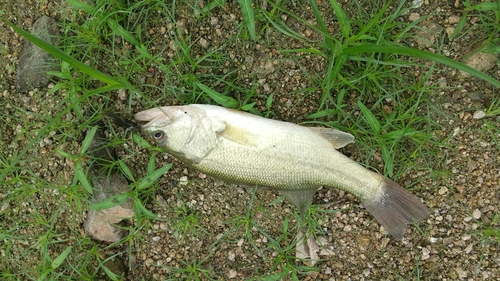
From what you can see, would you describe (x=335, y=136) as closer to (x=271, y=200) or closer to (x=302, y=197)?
(x=302, y=197)

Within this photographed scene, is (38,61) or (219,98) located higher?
(38,61)

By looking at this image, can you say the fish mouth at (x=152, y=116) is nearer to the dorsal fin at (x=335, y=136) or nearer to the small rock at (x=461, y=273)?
the dorsal fin at (x=335, y=136)

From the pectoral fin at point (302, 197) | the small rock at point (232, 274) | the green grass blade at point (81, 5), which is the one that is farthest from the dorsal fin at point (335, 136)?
the green grass blade at point (81, 5)

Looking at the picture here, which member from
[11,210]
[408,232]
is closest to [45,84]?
[11,210]

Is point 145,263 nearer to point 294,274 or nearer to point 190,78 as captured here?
point 294,274

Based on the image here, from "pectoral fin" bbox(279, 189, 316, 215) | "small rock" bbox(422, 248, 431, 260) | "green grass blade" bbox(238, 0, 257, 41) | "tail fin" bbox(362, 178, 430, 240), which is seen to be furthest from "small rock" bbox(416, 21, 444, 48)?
"small rock" bbox(422, 248, 431, 260)

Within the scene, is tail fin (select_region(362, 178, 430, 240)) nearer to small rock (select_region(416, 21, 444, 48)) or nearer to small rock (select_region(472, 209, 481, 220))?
small rock (select_region(472, 209, 481, 220))

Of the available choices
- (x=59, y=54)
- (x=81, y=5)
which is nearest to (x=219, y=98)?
(x=59, y=54)
